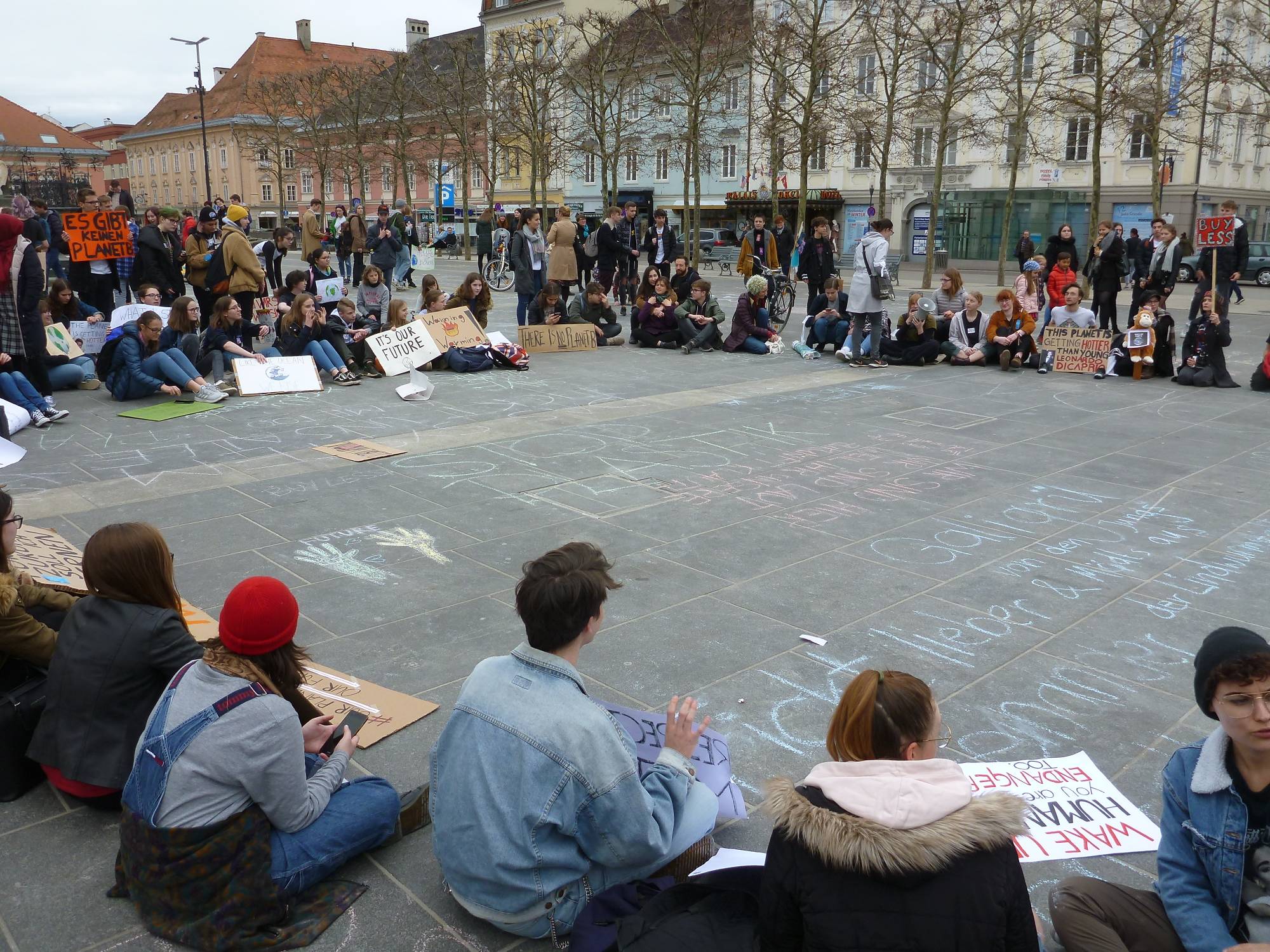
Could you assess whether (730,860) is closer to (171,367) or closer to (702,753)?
(702,753)

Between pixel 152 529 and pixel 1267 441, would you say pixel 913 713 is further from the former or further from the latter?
pixel 1267 441

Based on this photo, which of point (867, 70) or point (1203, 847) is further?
point (867, 70)

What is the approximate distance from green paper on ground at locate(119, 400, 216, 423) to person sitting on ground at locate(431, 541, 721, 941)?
7779 mm

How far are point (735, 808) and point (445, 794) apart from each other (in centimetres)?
105

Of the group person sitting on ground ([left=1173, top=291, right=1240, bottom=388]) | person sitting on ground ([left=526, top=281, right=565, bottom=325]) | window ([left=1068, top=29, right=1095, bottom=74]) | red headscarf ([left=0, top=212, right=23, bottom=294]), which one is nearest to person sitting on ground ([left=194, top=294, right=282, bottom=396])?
red headscarf ([left=0, top=212, right=23, bottom=294])

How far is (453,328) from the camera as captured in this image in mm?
12477

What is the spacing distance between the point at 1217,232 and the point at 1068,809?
35.3 feet

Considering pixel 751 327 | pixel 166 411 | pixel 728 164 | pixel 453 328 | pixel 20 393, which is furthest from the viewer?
pixel 728 164

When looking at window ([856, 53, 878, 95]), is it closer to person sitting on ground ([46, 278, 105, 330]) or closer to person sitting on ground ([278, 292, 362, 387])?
person sitting on ground ([278, 292, 362, 387])

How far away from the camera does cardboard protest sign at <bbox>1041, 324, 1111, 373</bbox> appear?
40.5 feet

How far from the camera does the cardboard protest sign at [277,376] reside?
1053cm

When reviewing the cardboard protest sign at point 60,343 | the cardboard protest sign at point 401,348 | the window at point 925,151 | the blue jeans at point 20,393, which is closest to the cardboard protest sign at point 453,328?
the cardboard protest sign at point 401,348

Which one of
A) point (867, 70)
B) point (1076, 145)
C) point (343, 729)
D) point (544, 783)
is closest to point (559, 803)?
point (544, 783)

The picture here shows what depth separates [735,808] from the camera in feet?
10.5
